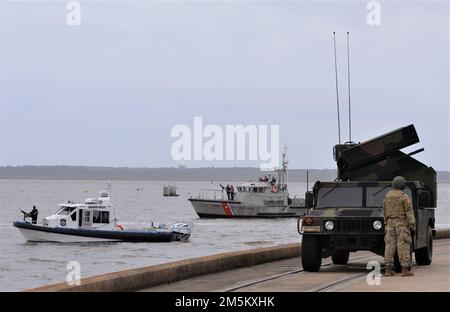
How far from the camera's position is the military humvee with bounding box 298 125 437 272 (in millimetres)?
17234

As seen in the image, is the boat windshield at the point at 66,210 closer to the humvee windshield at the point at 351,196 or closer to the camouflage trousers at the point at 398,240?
the humvee windshield at the point at 351,196

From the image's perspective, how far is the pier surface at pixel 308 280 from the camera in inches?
580

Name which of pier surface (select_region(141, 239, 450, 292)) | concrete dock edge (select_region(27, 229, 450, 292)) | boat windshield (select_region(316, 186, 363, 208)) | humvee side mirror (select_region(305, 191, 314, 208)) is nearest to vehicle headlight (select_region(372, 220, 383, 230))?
boat windshield (select_region(316, 186, 363, 208))

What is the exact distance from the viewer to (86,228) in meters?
56.5

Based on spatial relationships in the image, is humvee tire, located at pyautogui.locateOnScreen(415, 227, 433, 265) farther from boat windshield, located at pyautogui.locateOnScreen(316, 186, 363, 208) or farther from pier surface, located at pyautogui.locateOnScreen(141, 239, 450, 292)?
boat windshield, located at pyautogui.locateOnScreen(316, 186, 363, 208)

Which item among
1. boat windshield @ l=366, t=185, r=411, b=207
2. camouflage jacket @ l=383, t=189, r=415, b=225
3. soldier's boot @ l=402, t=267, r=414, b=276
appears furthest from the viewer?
boat windshield @ l=366, t=185, r=411, b=207

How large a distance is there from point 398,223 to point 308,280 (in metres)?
1.84

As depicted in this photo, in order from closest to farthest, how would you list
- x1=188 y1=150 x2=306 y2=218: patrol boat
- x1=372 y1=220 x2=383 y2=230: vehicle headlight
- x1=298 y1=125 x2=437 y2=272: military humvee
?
1. x1=372 y1=220 x2=383 y2=230: vehicle headlight
2. x1=298 y1=125 x2=437 y2=272: military humvee
3. x1=188 y1=150 x2=306 y2=218: patrol boat

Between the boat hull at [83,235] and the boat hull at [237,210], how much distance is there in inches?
1315

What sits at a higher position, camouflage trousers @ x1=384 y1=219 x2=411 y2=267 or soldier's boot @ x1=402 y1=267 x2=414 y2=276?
camouflage trousers @ x1=384 y1=219 x2=411 y2=267

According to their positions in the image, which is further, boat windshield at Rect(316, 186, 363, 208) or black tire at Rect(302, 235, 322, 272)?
boat windshield at Rect(316, 186, 363, 208)
